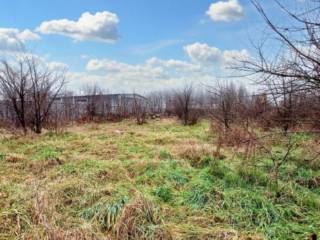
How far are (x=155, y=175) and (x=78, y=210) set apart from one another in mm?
1556

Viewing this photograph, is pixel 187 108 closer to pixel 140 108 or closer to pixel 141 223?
pixel 140 108

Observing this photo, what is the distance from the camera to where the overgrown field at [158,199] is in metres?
3.16

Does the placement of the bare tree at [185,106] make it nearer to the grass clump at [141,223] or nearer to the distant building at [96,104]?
the distant building at [96,104]

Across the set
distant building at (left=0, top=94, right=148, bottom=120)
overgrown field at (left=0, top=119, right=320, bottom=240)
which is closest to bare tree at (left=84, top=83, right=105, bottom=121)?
distant building at (left=0, top=94, right=148, bottom=120)

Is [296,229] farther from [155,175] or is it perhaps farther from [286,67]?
[155,175]

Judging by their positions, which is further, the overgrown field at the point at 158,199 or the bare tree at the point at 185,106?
the bare tree at the point at 185,106

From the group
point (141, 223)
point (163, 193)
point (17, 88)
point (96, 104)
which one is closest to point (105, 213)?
point (141, 223)

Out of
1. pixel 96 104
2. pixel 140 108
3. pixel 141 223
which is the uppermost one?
pixel 96 104

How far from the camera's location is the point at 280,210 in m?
3.62

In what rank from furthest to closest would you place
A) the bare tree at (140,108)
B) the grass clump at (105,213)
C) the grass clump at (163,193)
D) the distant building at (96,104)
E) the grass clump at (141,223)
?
the distant building at (96,104) → the bare tree at (140,108) → the grass clump at (163,193) → the grass clump at (105,213) → the grass clump at (141,223)

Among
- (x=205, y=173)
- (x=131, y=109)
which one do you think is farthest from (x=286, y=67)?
A: (x=131, y=109)

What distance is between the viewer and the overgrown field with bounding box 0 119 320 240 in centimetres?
316

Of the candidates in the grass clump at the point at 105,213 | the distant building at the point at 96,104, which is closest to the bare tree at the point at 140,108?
the distant building at the point at 96,104

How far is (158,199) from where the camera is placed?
3.95 metres
